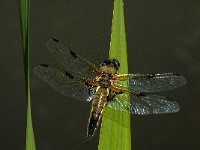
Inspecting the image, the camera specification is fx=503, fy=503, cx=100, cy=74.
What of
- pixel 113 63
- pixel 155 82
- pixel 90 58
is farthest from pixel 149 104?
pixel 90 58

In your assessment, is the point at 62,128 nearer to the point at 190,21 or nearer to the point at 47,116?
the point at 47,116

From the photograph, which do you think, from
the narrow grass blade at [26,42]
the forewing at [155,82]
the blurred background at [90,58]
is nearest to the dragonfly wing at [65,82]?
the forewing at [155,82]

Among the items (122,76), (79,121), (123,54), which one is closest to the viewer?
(123,54)

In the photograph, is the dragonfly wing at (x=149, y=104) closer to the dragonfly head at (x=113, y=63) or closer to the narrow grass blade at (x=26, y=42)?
the dragonfly head at (x=113, y=63)

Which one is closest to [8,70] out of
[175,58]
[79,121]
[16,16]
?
[16,16]

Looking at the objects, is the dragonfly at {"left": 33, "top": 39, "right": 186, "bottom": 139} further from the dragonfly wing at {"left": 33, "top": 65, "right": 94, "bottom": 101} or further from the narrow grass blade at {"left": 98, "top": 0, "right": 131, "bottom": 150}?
the narrow grass blade at {"left": 98, "top": 0, "right": 131, "bottom": 150}
